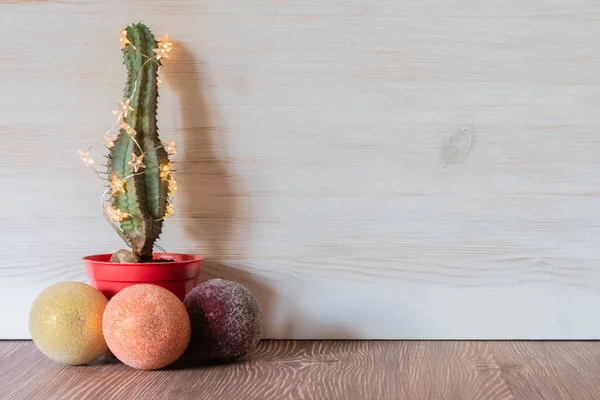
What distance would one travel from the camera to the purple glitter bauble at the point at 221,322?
1050 millimetres

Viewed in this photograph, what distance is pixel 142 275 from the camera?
3.65 feet

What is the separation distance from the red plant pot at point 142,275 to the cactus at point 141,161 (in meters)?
0.06

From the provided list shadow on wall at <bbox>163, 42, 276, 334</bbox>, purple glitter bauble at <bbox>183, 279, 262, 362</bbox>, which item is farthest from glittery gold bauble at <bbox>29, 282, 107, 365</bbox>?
shadow on wall at <bbox>163, 42, 276, 334</bbox>

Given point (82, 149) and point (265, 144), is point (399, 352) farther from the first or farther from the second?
point (82, 149)

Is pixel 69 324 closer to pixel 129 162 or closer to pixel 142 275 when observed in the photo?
→ pixel 142 275

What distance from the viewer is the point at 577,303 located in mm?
1263

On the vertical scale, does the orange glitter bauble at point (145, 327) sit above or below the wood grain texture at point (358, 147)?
below

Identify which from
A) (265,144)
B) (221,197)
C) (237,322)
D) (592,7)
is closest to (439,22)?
(592,7)

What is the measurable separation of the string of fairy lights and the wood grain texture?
0.03 metres

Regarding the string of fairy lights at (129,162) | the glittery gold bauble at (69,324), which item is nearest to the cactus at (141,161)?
the string of fairy lights at (129,162)

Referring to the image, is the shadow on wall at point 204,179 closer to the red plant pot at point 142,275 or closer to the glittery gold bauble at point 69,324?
the red plant pot at point 142,275


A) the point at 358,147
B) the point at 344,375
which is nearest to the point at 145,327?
the point at 344,375

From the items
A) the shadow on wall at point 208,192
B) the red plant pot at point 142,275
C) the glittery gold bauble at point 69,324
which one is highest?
the shadow on wall at point 208,192

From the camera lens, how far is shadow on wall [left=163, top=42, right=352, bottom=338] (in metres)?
1.26
